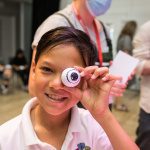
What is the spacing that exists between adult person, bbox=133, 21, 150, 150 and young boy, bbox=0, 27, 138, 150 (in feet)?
2.19

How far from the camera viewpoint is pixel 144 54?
5.36ft

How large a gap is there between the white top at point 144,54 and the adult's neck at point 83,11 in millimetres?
332

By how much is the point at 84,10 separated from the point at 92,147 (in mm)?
753

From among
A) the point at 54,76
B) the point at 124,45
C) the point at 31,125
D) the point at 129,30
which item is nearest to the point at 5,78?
the point at 124,45

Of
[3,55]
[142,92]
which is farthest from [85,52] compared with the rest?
[3,55]

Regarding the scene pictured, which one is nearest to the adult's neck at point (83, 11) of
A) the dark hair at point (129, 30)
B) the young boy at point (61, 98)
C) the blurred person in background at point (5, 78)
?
the young boy at point (61, 98)

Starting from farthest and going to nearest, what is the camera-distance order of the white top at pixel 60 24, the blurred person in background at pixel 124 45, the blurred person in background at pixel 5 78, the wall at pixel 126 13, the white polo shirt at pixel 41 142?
1. the wall at pixel 126 13
2. the blurred person in background at pixel 5 78
3. the blurred person in background at pixel 124 45
4. the white top at pixel 60 24
5. the white polo shirt at pixel 41 142

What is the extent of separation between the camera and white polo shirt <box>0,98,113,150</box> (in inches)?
35.0

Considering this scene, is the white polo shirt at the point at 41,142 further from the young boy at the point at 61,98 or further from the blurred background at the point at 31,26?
the blurred background at the point at 31,26

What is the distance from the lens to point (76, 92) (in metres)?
0.87

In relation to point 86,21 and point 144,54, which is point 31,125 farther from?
point 144,54

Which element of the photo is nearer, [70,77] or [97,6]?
[70,77]

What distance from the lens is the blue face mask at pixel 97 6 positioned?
4.87 feet

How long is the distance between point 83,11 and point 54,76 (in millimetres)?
701
